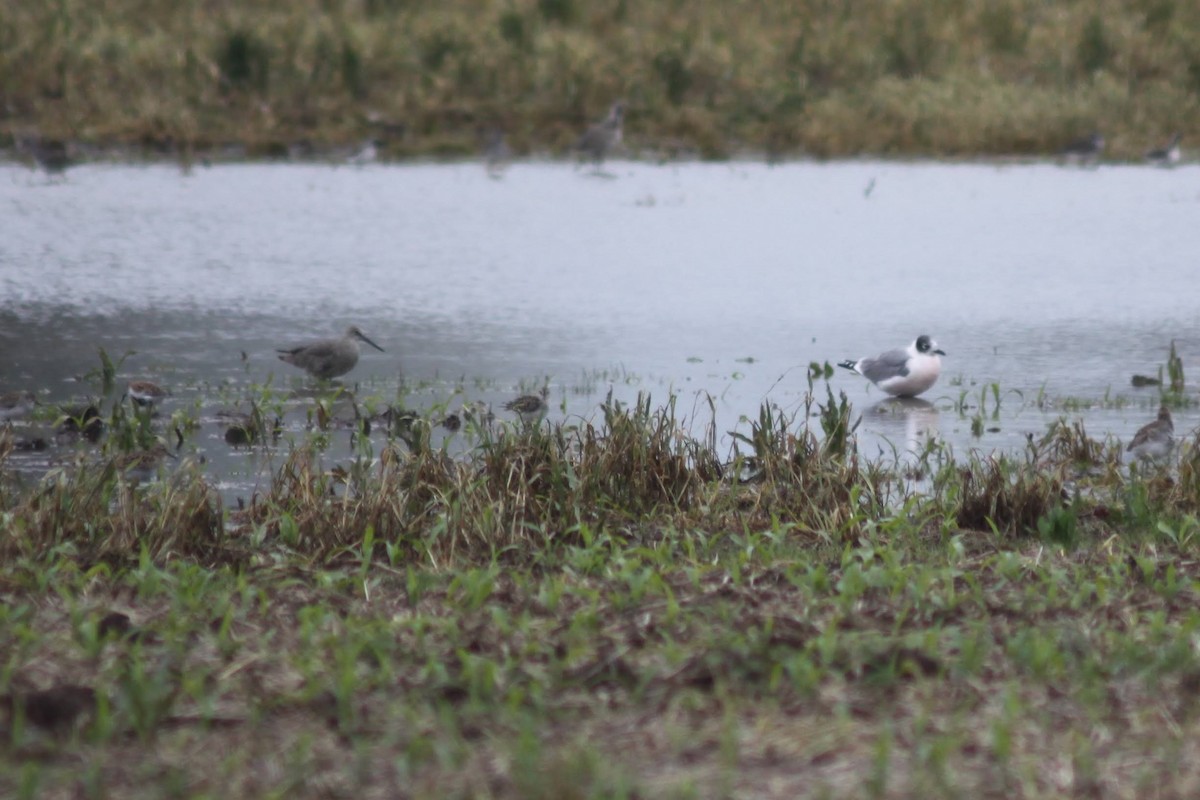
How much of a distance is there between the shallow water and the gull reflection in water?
0.10 ft

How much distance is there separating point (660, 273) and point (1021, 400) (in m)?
6.01

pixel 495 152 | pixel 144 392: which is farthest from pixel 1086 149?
pixel 144 392

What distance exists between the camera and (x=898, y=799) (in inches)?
145

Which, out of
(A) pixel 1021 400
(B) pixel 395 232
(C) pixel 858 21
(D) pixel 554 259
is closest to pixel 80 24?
(C) pixel 858 21

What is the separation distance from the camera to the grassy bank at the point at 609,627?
3895 mm

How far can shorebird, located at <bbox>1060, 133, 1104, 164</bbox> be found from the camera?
2662cm

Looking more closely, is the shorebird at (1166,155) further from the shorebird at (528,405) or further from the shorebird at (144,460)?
the shorebird at (144,460)

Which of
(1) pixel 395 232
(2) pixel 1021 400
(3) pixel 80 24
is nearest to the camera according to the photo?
(2) pixel 1021 400

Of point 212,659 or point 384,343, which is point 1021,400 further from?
point 212,659

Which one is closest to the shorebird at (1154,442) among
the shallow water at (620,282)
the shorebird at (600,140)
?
the shallow water at (620,282)

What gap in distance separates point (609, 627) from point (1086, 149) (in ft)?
76.4

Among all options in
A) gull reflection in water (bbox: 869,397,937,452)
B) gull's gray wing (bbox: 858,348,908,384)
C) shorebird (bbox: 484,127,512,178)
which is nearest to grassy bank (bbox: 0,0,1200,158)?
shorebird (bbox: 484,127,512,178)

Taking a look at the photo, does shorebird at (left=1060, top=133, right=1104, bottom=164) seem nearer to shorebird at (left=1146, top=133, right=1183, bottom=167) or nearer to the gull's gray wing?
shorebird at (left=1146, top=133, right=1183, bottom=167)

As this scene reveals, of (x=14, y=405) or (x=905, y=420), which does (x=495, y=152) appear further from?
(x=14, y=405)
